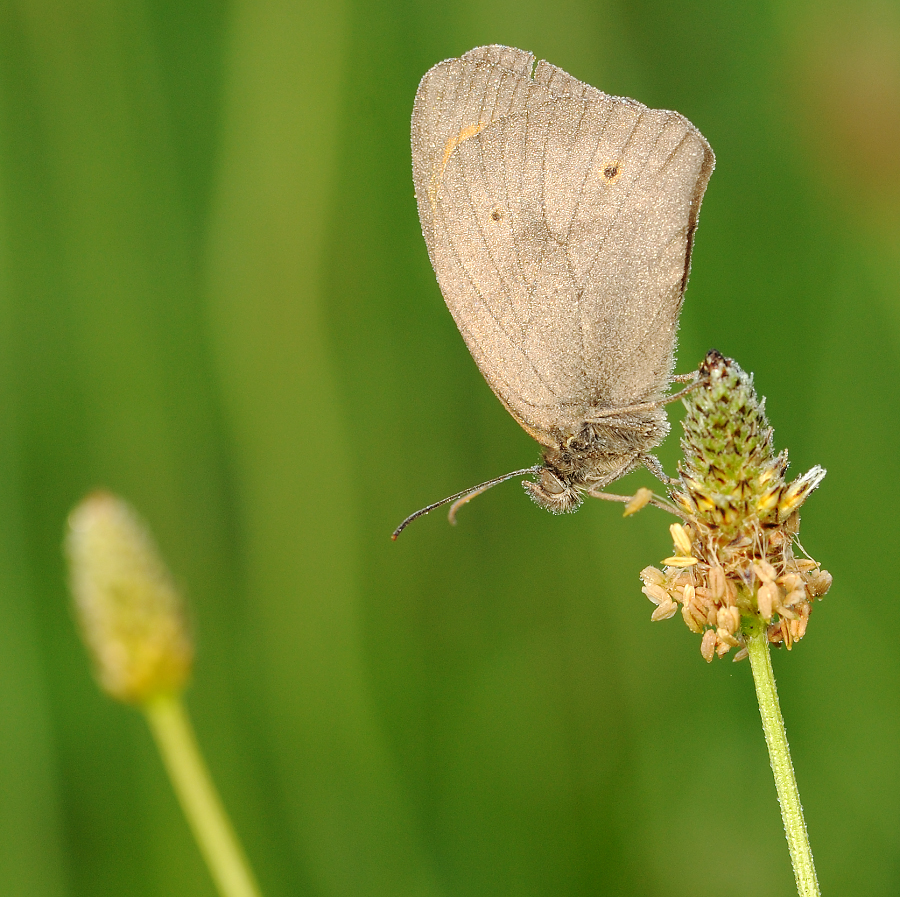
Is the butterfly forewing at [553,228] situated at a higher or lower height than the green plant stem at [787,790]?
higher

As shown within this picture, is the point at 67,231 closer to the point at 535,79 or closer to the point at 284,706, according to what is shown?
the point at 284,706

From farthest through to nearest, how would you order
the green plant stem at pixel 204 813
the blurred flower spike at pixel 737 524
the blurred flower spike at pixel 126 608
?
the blurred flower spike at pixel 126 608, the green plant stem at pixel 204 813, the blurred flower spike at pixel 737 524

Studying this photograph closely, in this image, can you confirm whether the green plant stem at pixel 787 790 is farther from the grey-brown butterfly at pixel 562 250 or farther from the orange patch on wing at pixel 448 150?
the orange patch on wing at pixel 448 150

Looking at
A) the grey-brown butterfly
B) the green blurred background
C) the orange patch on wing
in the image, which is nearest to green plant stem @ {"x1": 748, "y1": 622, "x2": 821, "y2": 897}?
the grey-brown butterfly

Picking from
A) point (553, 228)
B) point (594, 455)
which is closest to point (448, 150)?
point (553, 228)

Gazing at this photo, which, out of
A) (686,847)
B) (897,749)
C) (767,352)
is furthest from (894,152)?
(686,847)

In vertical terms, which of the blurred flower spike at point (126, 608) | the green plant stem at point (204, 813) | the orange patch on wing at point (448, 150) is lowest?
the green plant stem at point (204, 813)

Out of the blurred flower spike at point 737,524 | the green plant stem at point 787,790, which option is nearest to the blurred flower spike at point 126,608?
the blurred flower spike at point 737,524

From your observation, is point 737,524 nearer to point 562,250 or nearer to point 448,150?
point 562,250
